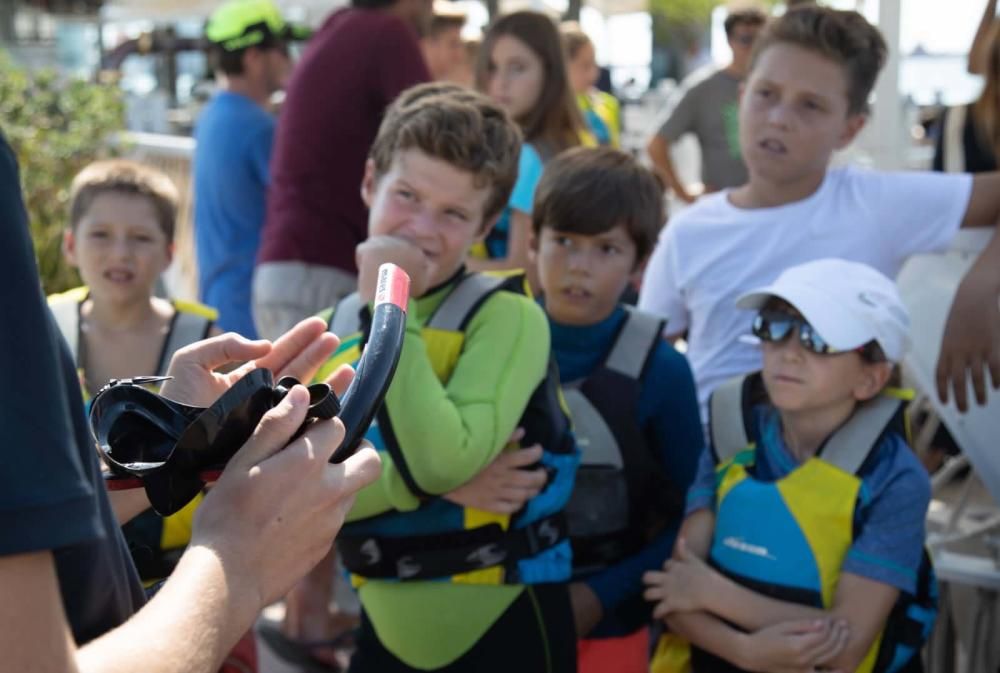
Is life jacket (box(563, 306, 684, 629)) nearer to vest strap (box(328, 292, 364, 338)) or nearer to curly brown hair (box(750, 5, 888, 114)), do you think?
vest strap (box(328, 292, 364, 338))

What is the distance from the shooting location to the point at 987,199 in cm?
299

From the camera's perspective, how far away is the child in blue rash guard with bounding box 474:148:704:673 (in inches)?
108

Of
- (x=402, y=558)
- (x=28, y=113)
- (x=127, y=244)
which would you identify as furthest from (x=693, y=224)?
(x=28, y=113)

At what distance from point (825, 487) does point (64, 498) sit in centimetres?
190

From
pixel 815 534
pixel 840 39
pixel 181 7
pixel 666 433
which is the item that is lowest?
pixel 815 534

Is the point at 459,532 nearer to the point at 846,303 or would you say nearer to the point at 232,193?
the point at 846,303

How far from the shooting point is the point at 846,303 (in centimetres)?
260

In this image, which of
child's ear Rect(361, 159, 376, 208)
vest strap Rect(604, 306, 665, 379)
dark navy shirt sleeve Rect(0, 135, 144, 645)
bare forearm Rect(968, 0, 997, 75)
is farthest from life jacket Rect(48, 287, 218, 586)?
bare forearm Rect(968, 0, 997, 75)

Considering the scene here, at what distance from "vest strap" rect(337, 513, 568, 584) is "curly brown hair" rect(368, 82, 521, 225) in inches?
28.5

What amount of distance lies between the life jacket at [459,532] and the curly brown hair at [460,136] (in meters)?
0.28

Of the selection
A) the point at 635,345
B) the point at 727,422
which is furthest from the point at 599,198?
the point at 727,422

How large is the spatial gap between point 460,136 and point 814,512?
1.09 metres

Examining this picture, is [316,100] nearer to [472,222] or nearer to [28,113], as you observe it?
[472,222]

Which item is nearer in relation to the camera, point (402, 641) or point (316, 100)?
point (402, 641)
